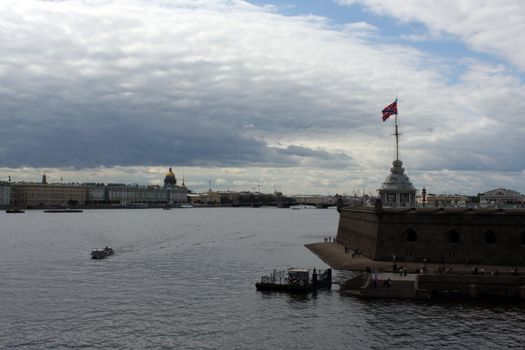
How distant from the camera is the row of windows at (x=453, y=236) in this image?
51.2 metres

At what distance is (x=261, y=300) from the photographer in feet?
139

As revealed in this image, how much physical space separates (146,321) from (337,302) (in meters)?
11.9

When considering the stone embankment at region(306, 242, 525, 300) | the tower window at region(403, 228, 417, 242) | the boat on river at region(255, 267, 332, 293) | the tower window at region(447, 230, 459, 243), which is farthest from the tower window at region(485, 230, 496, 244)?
the boat on river at region(255, 267, 332, 293)

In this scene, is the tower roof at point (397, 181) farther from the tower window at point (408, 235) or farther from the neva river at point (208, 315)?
the neva river at point (208, 315)

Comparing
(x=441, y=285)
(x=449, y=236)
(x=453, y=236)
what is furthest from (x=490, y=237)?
(x=441, y=285)

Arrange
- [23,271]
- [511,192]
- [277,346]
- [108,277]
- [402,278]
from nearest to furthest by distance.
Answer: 1. [277,346]
2. [402,278]
3. [108,277]
4. [23,271]
5. [511,192]

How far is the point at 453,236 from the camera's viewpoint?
52594 mm

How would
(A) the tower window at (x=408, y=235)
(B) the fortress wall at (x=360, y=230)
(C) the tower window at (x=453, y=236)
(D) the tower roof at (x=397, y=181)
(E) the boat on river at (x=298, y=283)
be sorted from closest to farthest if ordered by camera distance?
1. (E) the boat on river at (x=298, y=283)
2. (C) the tower window at (x=453, y=236)
3. (A) the tower window at (x=408, y=235)
4. (B) the fortress wall at (x=360, y=230)
5. (D) the tower roof at (x=397, y=181)

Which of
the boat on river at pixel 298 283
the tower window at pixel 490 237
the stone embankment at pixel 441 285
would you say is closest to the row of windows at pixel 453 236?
the tower window at pixel 490 237

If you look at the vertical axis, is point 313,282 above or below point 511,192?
below

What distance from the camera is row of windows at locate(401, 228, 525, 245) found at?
51219mm

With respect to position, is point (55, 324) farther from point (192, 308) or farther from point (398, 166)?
point (398, 166)

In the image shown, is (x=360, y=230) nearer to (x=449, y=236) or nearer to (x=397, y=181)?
(x=397, y=181)

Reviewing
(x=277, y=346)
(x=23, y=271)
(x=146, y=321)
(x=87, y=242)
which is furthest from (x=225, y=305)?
(x=87, y=242)
